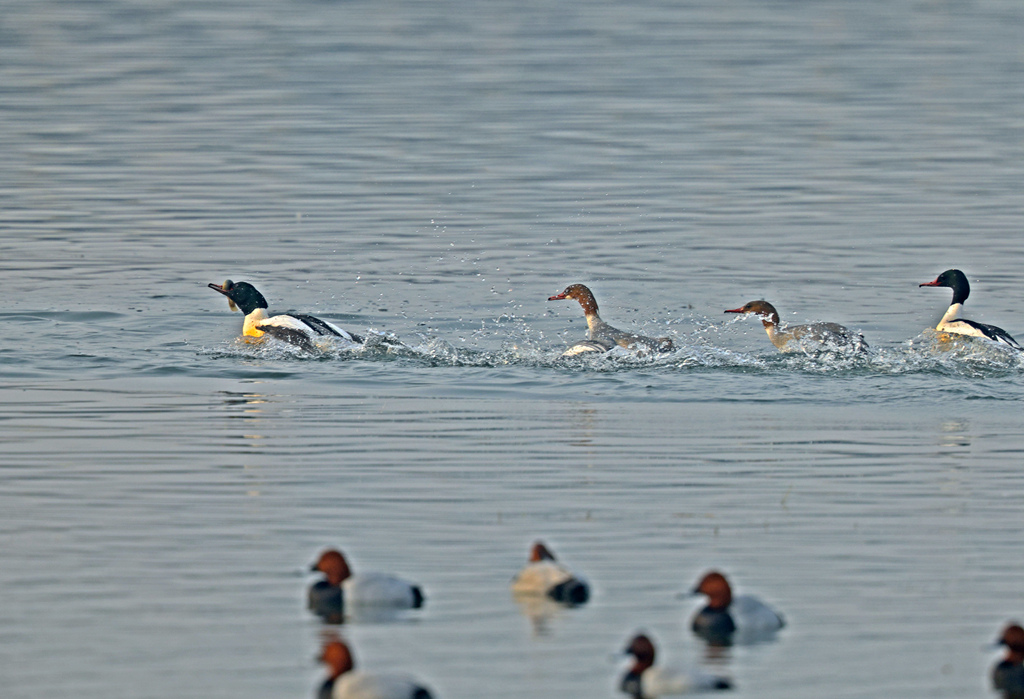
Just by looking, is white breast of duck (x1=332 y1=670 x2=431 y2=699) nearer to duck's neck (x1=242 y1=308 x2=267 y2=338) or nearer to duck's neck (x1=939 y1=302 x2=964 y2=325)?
duck's neck (x1=242 y1=308 x2=267 y2=338)

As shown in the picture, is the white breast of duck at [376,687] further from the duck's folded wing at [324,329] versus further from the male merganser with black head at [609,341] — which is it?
the duck's folded wing at [324,329]

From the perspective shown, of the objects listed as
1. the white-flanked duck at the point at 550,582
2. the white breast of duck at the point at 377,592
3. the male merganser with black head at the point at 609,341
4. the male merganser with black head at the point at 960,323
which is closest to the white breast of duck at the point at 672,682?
the white-flanked duck at the point at 550,582

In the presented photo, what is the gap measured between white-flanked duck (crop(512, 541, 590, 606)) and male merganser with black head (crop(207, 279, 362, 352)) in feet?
26.0

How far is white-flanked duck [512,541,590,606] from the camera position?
9711mm

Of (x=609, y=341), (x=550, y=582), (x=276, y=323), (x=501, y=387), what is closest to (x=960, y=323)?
(x=609, y=341)

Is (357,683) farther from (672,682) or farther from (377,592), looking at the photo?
(377,592)

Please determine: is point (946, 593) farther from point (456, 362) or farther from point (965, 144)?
point (965, 144)

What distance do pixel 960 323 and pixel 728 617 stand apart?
930 centimetres

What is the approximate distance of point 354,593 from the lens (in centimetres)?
970

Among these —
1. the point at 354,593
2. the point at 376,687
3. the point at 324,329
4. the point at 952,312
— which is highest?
the point at 952,312

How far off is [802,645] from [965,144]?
82.4 ft

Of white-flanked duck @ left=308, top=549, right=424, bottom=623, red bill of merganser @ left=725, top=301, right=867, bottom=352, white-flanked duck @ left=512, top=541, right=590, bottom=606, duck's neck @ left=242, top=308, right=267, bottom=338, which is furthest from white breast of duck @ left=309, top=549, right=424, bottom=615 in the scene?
duck's neck @ left=242, top=308, right=267, bottom=338

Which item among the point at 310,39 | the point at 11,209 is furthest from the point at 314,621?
the point at 310,39

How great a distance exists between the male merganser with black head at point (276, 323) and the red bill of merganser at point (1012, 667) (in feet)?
32.5
